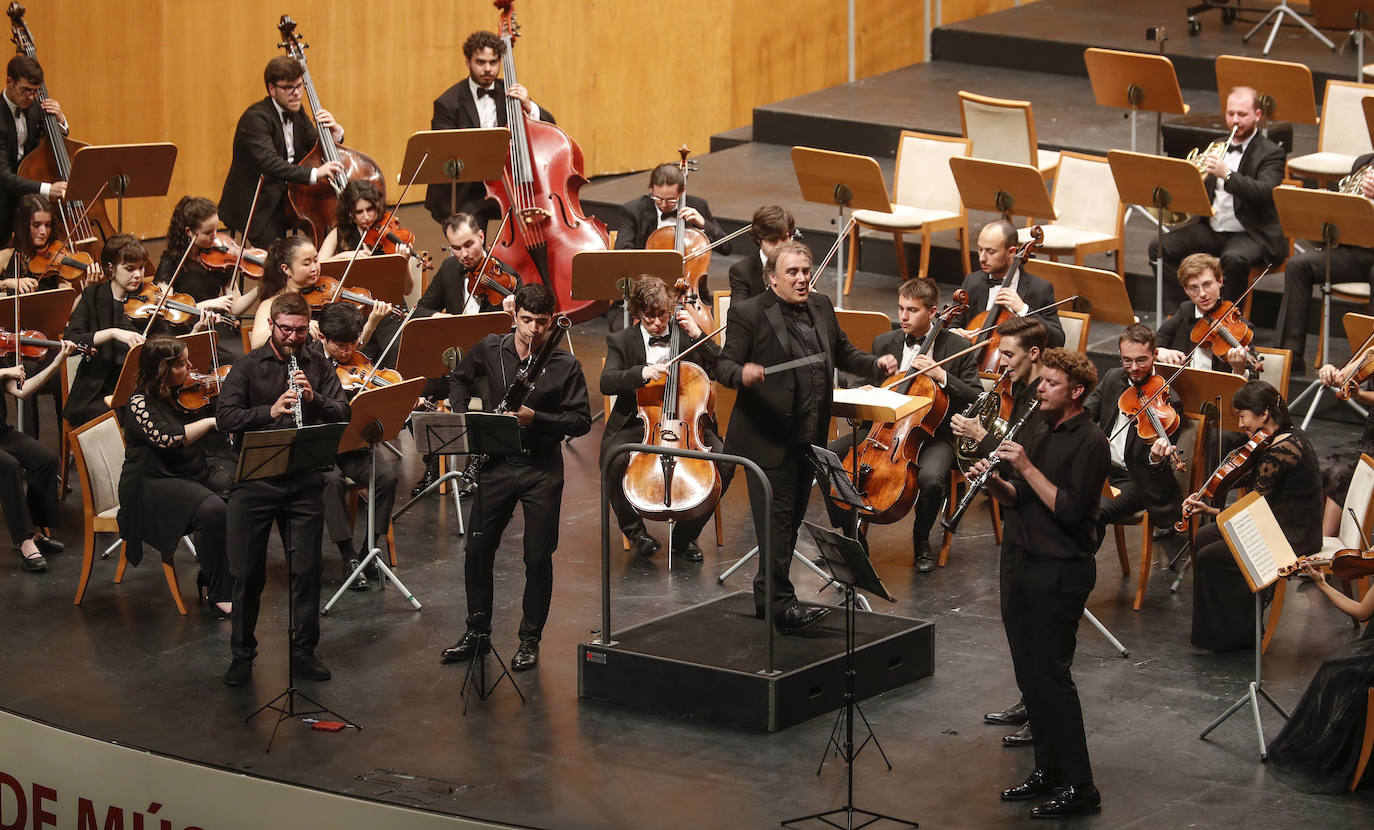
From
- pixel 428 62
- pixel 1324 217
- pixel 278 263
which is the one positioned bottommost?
pixel 278 263

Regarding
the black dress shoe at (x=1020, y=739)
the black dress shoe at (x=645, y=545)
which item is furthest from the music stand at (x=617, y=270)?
the black dress shoe at (x=1020, y=739)

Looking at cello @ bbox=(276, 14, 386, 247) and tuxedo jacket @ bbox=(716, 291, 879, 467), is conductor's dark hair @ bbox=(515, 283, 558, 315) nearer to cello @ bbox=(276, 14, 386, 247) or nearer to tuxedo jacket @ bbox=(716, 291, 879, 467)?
tuxedo jacket @ bbox=(716, 291, 879, 467)

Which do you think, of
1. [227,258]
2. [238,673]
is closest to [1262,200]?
[227,258]

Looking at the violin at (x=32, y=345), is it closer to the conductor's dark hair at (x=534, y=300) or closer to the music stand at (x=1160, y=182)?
the conductor's dark hair at (x=534, y=300)

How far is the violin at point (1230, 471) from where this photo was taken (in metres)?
6.80

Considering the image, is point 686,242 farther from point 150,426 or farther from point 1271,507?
point 1271,507

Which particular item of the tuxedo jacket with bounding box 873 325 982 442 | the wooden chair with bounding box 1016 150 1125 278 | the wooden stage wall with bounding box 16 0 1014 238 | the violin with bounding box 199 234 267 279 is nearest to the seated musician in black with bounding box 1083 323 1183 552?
the tuxedo jacket with bounding box 873 325 982 442

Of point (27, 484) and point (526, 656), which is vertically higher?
point (27, 484)

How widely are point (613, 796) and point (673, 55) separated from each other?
902cm

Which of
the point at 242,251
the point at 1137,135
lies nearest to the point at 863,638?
the point at 242,251

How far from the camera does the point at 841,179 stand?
9672 millimetres

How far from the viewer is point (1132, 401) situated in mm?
7320

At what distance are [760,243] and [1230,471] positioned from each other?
7.55 feet

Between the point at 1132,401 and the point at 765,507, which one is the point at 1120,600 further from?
the point at 765,507
